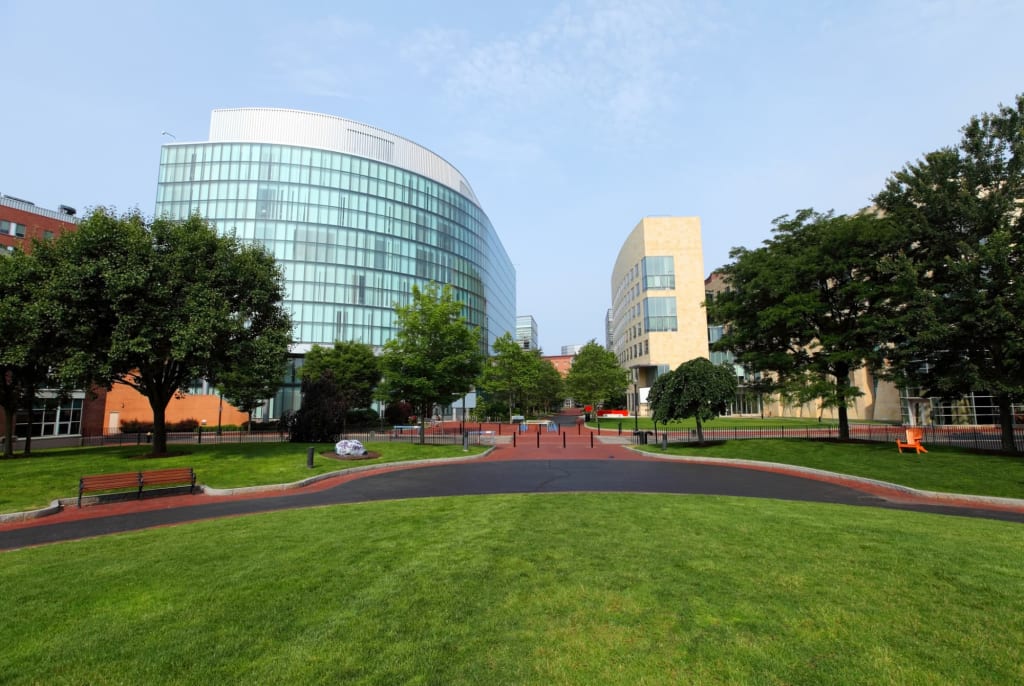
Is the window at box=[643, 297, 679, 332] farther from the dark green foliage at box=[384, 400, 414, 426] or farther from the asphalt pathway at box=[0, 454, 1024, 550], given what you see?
the asphalt pathway at box=[0, 454, 1024, 550]

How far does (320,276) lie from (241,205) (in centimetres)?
1489

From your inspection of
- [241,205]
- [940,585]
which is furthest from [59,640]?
[241,205]

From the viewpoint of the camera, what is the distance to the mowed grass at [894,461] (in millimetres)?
16016

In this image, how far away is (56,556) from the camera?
8789 millimetres

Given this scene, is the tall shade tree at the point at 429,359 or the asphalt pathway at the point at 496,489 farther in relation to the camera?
the tall shade tree at the point at 429,359

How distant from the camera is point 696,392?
27016 millimetres

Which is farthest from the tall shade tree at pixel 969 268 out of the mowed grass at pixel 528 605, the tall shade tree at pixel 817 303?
the mowed grass at pixel 528 605

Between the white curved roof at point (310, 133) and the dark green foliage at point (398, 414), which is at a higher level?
the white curved roof at point (310, 133)

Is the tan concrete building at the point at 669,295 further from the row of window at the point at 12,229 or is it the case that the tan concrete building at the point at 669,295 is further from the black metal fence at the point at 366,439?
the row of window at the point at 12,229

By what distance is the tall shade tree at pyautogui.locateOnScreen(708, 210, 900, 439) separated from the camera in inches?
989

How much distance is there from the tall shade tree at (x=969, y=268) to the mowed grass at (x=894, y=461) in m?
3.20

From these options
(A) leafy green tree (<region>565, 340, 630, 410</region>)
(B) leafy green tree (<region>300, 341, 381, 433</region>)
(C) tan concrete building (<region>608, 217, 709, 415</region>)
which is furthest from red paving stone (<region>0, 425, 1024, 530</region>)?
(C) tan concrete building (<region>608, 217, 709, 415</region>)

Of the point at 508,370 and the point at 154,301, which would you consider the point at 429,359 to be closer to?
the point at 154,301

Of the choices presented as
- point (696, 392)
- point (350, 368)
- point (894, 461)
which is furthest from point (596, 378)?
point (894, 461)
